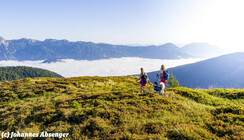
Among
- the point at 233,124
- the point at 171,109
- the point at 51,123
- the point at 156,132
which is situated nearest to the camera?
the point at 156,132

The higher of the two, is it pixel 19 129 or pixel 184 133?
pixel 184 133

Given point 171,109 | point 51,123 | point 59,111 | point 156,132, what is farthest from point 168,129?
point 59,111

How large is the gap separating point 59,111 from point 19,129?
2547 mm

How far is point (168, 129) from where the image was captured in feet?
20.4

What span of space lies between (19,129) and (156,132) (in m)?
7.98

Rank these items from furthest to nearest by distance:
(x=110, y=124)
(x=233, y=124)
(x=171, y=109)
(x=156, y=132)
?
1. (x=171, y=109)
2. (x=110, y=124)
3. (x=233, y=124)
4. (x=156, y=132)

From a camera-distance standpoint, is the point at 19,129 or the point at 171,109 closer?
the point at 19,129

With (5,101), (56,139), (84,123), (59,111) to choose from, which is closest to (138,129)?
(84,123)

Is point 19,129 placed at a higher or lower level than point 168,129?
lower

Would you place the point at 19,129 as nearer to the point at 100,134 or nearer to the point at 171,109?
the point at 100,134

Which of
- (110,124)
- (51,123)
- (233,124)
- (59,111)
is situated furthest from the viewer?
(59,111)

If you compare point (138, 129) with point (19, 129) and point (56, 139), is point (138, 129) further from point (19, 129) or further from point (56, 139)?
point (19, 129)

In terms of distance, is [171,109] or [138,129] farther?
[171,109]

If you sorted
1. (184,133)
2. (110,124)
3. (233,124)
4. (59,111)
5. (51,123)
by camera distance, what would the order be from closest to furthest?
(184,133), (233,124), (110,124), (51,123), (59,111)
